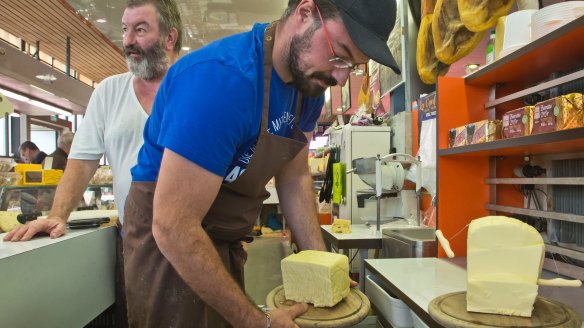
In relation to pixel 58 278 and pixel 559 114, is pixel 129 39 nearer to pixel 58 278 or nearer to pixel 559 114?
pixel 58 278

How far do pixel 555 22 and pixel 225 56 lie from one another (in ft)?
3.82

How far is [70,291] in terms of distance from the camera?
138 cm

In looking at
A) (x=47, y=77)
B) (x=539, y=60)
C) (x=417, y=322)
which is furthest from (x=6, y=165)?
(x=47, y=77)

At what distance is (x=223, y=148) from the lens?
934mm

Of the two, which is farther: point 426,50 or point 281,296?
point 426,50

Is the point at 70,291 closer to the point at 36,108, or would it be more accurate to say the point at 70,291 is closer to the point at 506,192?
the point at 506,192

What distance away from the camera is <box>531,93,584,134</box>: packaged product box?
117 centimetres

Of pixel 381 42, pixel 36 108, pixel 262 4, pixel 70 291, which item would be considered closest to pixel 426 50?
pixel 381 42

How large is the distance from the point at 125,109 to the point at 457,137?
1524 mm

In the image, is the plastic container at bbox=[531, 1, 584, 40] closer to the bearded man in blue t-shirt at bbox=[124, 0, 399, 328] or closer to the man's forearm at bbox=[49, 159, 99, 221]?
the bearded man in blue t-shirt at bbox=[124, 0, 399, 328]

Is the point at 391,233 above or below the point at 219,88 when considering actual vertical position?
below

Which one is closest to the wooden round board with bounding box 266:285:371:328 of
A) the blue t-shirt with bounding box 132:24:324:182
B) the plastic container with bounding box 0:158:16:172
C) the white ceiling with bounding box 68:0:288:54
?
the blue t-shirt with bounding box 132:24:324:182

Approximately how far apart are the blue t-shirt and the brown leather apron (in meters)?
0.04

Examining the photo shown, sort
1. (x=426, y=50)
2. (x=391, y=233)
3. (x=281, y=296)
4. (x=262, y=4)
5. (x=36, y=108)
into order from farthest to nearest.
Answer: (x=36, y=108) → (x=262, y=4) → (x=426, y=50) → (x=391, y=233) → (x=281, y=296)
